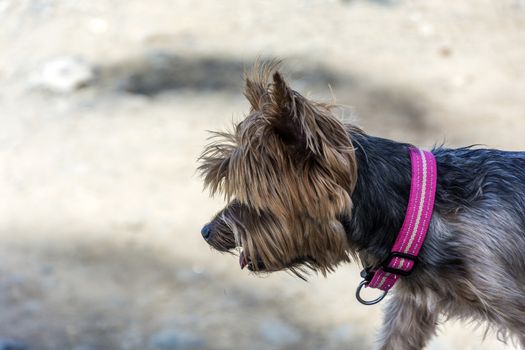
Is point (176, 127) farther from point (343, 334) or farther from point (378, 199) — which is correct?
point (378, 199)

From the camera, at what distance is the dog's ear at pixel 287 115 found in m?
3.12

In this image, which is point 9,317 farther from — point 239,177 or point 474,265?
point 474,265

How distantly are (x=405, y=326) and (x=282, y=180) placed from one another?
49.0 inches

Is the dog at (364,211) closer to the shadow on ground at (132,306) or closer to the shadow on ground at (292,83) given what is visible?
the shadow on ground at (132,306)

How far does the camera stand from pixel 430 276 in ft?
11.7

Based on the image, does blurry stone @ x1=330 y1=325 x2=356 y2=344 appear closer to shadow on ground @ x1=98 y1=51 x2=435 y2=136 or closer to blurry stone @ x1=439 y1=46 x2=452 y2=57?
shadow on ground @ x1=98 y1=51 x2=435 y2=136

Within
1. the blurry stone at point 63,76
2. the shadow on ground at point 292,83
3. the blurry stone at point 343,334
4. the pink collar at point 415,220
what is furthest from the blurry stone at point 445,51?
the pink collar at point 415,220

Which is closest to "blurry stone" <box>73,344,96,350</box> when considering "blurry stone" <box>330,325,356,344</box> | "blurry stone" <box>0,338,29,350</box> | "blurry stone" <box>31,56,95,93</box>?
"blurry stone" <box>0,338,29,350</box>

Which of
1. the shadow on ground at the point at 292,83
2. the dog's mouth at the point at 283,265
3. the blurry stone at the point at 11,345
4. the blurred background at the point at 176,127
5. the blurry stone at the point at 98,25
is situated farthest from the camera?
the blurry stone at the point at 98,25

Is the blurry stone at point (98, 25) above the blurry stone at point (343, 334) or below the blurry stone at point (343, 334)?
above

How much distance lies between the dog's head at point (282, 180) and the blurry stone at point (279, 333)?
1256mm

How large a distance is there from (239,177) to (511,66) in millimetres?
5232

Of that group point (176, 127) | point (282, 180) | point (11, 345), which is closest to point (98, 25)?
point (176, 127)

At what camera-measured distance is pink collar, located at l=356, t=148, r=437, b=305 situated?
11.4 ft
